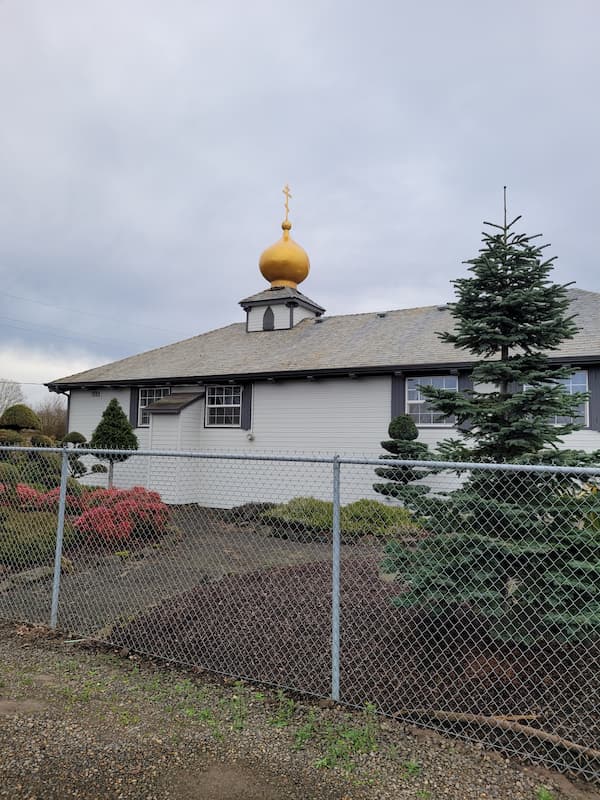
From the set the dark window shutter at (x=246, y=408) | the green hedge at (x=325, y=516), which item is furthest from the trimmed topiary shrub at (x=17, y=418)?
the green hedge at (x=325, y=516)

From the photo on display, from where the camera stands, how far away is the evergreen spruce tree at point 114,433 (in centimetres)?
1356

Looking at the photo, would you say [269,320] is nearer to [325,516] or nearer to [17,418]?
[325,516]

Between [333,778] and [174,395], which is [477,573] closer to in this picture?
[333,778]

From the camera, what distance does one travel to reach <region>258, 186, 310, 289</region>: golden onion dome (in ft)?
58.1

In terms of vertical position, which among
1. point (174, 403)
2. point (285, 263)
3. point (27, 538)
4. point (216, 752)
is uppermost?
point (285, 263)

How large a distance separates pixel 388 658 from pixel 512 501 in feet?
4.89

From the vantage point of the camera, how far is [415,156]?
357 inches

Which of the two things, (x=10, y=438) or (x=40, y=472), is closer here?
(x=40, y=472)

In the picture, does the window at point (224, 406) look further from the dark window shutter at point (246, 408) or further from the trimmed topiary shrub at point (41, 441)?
the trimmed topiary shrub at point (41, 441)

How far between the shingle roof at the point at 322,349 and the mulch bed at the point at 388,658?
7.44 meters

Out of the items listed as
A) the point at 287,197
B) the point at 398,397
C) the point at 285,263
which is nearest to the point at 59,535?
the point at 398,397

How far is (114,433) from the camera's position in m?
13.6

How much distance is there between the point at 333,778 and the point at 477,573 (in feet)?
5.71

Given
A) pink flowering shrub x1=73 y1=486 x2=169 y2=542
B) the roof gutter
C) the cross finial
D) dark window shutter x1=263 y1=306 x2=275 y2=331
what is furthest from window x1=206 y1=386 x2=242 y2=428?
the cross finial
